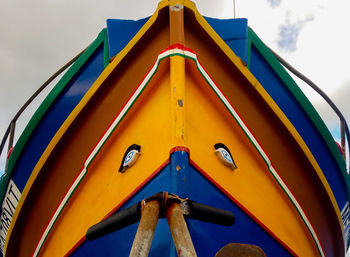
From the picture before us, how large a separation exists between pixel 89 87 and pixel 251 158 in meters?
1.38

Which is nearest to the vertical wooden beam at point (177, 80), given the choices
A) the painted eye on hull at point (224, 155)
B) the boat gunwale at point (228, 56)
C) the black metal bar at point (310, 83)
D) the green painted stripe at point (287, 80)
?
the boat gunwale at point (228, 56)

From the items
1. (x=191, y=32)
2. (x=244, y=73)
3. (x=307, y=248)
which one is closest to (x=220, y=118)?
(x=244, y=73)

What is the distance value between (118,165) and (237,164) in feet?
2.67

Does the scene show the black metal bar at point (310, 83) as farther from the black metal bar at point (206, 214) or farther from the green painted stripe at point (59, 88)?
the black metal bar at point (206, 214)

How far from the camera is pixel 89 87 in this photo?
299cm

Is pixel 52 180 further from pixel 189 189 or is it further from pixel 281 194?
pixel 281 194

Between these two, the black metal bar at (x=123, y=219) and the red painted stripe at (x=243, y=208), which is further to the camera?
Answer: the red painted stripe at (x=243, y=208)

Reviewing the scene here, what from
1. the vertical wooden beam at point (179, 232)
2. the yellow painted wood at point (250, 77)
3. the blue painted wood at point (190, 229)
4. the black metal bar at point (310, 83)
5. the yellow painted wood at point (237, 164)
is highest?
the black metal bar at point (310, 83)

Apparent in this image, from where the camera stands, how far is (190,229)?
195cm

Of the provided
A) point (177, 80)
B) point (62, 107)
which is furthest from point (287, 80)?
point (62, 107)

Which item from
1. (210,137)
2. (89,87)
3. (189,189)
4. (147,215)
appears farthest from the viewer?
(89,87)

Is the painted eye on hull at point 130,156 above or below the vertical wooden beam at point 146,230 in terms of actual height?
above

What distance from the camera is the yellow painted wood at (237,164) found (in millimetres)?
Result: 2312

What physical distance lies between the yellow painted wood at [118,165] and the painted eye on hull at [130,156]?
0.09 ft
